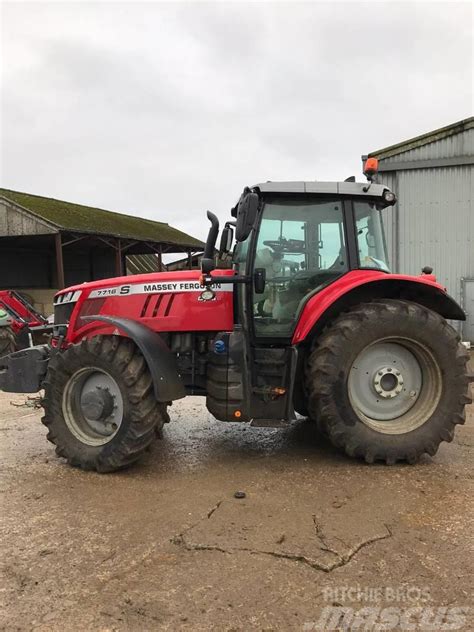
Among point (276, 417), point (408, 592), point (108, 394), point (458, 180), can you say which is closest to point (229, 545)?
point (408, 592)

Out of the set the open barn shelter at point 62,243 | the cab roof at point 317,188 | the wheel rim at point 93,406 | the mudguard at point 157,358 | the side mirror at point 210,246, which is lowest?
the wheel rim at point 93,406

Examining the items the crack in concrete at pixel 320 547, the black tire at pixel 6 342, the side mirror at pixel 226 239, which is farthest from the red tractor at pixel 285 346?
the black tire at pixel 6 342

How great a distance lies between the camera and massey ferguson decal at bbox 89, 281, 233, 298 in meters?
4.20

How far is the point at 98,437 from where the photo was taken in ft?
13.6

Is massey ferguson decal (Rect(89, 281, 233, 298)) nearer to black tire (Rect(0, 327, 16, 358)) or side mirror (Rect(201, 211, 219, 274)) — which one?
side mirror (Rect(201, 211, 219, 274))

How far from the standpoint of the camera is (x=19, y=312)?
12.1 metres

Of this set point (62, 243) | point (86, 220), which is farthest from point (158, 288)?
point (86, 220)

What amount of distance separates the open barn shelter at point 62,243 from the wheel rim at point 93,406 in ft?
46.5

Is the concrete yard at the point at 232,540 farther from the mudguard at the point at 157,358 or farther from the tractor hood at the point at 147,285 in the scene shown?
the tractor hood at the point at 147,285

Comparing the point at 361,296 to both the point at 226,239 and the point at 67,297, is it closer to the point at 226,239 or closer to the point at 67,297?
the point at 226,239

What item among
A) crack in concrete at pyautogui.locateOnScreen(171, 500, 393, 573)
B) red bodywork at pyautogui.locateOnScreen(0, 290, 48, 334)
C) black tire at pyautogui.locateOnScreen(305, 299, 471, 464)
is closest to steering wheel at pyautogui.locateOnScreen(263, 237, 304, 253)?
black tire at pyautogui.locateOnScreen(305, 299, 471, 464)

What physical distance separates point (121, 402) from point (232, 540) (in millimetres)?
1568

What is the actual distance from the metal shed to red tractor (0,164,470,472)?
6.79 meters

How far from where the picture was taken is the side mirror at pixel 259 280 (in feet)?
13.2
